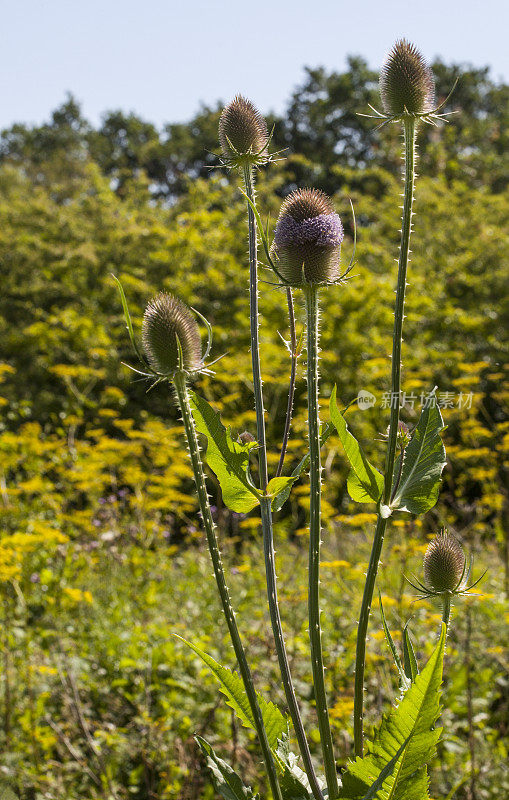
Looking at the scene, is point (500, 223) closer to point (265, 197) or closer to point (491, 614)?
point (265, 197)

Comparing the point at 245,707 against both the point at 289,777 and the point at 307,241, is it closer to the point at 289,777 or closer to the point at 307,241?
the point at 289,777

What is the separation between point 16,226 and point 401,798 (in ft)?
34.2

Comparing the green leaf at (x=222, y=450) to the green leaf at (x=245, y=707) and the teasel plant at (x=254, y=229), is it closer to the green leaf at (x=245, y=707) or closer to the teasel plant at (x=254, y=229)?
the teasel plant at (x=254, y=229)

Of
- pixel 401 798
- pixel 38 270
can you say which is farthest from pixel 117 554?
pixel 38 270

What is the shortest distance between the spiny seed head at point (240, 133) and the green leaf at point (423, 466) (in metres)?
0.54

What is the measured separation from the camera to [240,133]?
3.93 feet

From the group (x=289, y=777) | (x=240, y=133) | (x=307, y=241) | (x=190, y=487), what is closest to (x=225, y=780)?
(x=289, y=777)

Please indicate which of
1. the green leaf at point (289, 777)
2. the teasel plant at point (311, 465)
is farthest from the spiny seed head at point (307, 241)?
the green leaf at point (289, 777)

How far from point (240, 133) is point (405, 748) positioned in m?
0.99

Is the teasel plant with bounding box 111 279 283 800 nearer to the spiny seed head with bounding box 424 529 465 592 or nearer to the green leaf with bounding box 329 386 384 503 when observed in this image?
the green leaf with bounding box 329 386 384 503

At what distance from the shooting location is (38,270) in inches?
361

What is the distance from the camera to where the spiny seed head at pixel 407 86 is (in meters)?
1.18

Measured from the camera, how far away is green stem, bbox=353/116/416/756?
1.03 m

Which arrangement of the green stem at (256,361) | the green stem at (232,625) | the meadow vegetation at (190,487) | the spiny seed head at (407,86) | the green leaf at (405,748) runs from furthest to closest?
the meadow vegetation at (190,487), the spiny seed head at (407,86), the green stem at (256,361), the green stem at (232,625), the green leaf at (405,748)
